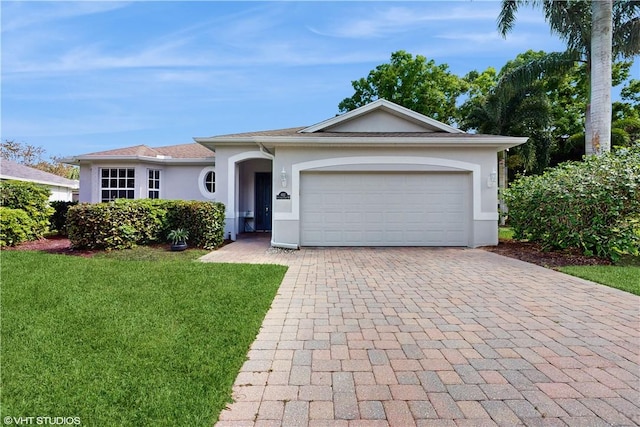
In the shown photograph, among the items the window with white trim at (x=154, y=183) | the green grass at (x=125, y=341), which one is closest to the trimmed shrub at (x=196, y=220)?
the green grass at (x=125, y=341)

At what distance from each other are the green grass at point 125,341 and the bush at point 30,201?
5.15 m

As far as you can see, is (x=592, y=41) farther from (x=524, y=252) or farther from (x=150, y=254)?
(x=150, y=254)

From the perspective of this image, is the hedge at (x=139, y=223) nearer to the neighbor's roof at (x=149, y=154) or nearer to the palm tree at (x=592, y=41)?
the neighbor's roof at (x=149, y=154)

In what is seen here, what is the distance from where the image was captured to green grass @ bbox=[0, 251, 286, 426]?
223 cm

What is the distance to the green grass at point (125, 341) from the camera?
87.7 inches

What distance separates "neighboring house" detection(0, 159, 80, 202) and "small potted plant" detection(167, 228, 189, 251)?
10.0 metres

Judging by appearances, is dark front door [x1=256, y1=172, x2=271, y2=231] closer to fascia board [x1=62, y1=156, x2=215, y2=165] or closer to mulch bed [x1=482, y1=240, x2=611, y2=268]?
fascia board [x1=62, y1=156, x2=215, y2=165]

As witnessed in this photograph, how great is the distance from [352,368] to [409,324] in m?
1.31

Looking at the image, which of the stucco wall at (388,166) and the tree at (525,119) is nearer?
the stucco wall at (388,166)

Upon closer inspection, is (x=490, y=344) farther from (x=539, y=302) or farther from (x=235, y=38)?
(x=235, y=38)

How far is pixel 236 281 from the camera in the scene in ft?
18.2

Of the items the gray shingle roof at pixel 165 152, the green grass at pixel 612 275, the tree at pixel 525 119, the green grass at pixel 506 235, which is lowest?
the green grass at pixel 612 275

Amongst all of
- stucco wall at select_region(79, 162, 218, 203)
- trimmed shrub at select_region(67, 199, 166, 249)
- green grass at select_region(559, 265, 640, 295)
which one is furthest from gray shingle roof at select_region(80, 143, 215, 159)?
green grass at select_region(559, 265, 640, 295)

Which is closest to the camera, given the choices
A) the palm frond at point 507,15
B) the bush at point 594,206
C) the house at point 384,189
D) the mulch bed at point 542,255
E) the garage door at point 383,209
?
the bush at point 594,206
